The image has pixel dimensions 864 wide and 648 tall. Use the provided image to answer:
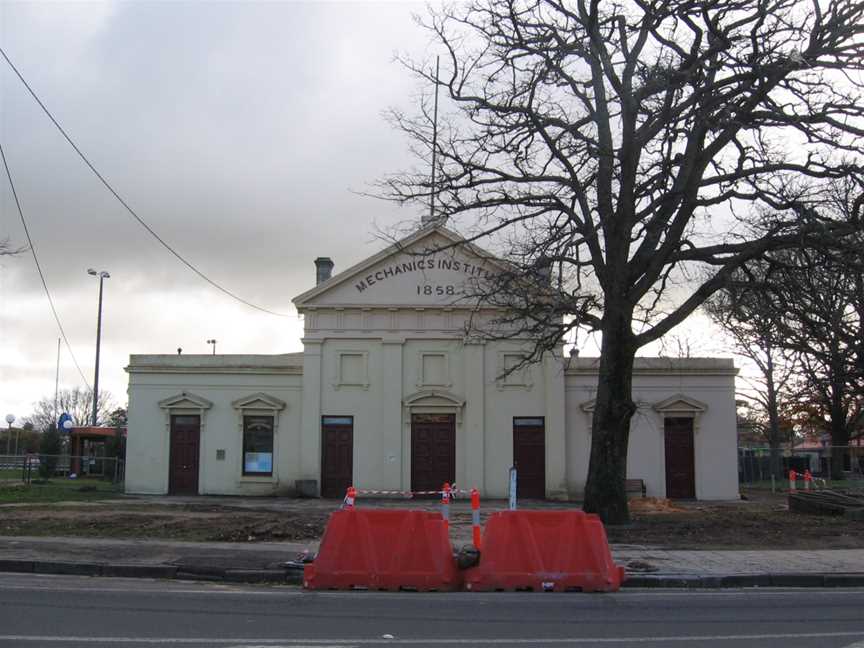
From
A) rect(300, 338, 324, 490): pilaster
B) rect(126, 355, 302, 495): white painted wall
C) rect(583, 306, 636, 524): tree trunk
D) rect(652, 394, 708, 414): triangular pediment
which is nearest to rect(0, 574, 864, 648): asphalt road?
rect(583, 306, 636, 524): tree trunk

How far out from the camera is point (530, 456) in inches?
1287

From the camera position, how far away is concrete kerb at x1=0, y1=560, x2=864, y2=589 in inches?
493

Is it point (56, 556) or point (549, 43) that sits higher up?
point (549, 43)

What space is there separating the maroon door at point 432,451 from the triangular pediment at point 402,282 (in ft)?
14.4

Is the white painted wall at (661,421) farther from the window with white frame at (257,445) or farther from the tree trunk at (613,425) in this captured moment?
the tree trunk at (613,425)

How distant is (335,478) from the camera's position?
32719 millimetres

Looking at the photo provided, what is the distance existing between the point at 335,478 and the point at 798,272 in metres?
18.9

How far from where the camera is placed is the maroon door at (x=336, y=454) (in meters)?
32.7

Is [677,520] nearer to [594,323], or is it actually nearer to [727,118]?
[594,323]

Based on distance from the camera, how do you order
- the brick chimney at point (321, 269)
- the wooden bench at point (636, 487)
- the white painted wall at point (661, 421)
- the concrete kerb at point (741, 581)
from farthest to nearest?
the brick chimney at point (321, 269)
the white painted wall at point (661, 421)
the wooden bench at point (636, 487)
the concrete kerb at point (741, 581)

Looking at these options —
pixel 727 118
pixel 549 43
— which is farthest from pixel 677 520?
pixel 549 43

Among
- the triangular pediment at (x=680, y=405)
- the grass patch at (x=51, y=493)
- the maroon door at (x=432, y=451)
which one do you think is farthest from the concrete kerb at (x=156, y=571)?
the triangular pediment at (x=680, y=405)

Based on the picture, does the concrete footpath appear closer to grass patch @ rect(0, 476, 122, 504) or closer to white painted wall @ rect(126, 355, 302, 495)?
grass patch @ rect(0, 476, 122, 504)

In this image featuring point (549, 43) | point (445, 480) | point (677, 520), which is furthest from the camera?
point (445, 480)
